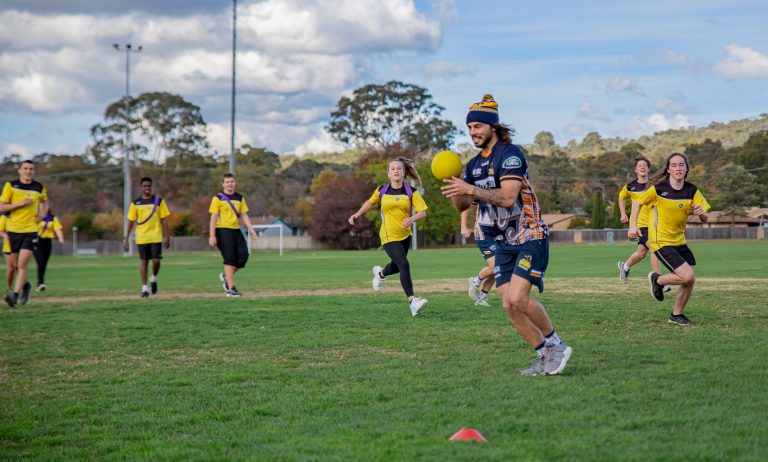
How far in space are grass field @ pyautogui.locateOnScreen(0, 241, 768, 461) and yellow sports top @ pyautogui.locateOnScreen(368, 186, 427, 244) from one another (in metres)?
1.11

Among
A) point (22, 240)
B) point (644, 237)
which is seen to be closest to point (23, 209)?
point (22, 240)

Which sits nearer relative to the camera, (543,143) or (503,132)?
(503,132)

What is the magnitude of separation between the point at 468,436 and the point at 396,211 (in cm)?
831

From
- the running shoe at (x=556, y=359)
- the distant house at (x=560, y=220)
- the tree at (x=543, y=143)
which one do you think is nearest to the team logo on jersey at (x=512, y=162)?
the running shoe at (x=556, y=359)

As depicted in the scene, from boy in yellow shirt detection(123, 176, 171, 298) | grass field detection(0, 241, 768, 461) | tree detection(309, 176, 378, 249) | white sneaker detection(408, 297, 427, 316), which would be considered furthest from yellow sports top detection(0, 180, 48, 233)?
tree detection(309, 176, 378, 249)

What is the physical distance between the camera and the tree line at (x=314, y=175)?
84.2 m

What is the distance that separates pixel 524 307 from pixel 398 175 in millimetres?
6033

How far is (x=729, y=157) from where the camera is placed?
11094cm

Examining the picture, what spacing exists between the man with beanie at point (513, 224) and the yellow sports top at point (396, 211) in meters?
5.65

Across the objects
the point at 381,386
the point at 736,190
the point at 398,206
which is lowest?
the point at 381,386

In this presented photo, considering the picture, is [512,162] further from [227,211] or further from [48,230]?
[48,230]

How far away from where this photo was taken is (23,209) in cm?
1589

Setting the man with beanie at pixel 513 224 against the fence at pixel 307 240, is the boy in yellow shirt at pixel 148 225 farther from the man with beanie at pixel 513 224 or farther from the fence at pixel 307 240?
the fence at pixel 307 240

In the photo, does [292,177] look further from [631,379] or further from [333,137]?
[631,379]
